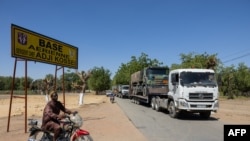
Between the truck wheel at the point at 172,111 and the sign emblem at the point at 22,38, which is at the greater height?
the sign emblem at the point at 22,38

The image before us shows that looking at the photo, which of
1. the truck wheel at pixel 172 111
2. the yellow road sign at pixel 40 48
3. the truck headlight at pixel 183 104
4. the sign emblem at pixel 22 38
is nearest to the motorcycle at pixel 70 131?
the yellow road sign at pixel 40 48

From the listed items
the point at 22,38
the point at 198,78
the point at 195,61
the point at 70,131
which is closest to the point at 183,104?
the point at 198,78

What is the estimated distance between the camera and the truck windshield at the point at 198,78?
19430 mm

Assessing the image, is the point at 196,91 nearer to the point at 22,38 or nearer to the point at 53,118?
the point at 22,38

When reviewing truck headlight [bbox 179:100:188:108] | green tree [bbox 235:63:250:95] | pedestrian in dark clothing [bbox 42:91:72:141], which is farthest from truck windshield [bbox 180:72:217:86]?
green tree [bbox 235:63:250:95]

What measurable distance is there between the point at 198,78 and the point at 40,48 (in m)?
9.06

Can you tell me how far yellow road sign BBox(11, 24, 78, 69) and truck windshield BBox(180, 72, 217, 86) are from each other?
636cm

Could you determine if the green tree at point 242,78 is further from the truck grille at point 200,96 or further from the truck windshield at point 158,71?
the truck grille at point 200,96

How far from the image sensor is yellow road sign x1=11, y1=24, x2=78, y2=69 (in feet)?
44.9

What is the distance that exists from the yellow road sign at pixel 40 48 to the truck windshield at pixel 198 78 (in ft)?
20.9

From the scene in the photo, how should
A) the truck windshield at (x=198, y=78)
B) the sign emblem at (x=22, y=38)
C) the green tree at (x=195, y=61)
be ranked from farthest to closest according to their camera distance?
the green tree at (x=195, y=61), the truck windshield at (x=198, y=78), the sign emblem at (x=22, y=38)

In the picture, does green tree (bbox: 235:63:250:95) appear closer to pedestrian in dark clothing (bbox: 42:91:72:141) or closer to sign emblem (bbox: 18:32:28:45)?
sign emblem (bbox: 18:32:28:45)

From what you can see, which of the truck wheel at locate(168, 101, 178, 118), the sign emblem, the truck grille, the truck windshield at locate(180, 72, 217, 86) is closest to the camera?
the sign emblem

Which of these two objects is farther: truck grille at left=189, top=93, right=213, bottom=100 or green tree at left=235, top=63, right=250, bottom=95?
green tree at left=235, top=63, right=250, bottom=95
